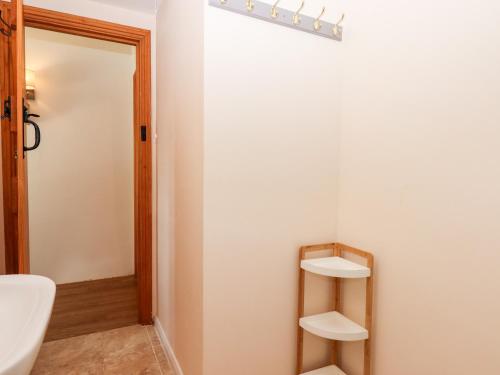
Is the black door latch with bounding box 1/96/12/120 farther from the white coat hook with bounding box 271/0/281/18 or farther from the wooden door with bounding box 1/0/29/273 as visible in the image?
the white coat hook with bounding box 271/0/281/18

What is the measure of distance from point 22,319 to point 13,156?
110 centimetres

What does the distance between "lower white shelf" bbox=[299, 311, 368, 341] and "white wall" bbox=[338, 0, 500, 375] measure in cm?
11

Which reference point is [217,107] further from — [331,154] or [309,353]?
[309,353]

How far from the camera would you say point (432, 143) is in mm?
1074

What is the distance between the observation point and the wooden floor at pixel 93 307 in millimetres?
2170

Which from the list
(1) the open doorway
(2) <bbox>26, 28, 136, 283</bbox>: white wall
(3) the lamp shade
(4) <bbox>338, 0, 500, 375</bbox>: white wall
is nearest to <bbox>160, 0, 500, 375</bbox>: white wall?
(4) <bbox>338, 0, 500, 375</bbox>: white wall

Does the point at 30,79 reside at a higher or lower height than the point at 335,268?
higher

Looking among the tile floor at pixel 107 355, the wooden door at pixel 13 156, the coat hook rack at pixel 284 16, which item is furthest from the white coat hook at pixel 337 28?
the tile floor at pixel 107 355

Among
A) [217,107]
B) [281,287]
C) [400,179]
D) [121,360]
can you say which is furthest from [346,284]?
[121,360]

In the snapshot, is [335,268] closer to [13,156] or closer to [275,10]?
[275,10]

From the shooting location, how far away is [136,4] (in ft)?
6.46

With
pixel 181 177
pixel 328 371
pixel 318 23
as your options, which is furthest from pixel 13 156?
pixel 328 371

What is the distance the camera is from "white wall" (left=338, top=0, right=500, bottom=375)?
0.93m

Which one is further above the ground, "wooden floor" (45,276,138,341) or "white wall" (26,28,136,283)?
"white wall" (26,28,136,283)
